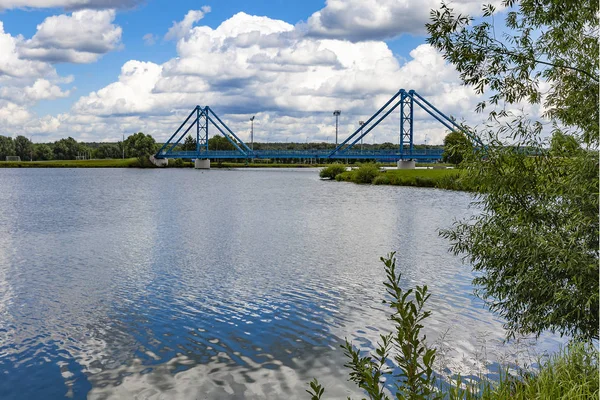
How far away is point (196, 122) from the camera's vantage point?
15200 centimetres

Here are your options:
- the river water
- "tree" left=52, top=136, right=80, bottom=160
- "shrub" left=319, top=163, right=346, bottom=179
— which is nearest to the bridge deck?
"shrub" left=319, top=163, right=346, bottom=179

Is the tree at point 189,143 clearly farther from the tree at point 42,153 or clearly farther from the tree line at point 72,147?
the tree at point 42,153

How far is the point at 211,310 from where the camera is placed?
13938 millimetres

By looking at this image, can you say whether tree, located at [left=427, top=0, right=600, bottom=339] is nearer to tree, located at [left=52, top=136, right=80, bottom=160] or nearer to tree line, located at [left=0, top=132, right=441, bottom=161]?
tree line, located at [left=0, top=132, right=441, bottom=161]

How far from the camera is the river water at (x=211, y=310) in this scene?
9922 millimetres

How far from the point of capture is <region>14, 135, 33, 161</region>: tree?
182 m

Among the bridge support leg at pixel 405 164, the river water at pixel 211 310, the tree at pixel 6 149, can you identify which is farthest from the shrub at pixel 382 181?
the tree at pixel 6 149

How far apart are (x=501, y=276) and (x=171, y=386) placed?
587 centimetres

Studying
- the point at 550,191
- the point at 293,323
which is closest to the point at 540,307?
the point at 550,191

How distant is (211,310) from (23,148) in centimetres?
18987

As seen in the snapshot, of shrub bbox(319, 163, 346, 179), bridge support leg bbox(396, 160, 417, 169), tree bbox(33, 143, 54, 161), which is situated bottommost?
shrub bbox(319, 163, 346, 179)

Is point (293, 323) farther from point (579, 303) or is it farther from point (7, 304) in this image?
point (7, 304)

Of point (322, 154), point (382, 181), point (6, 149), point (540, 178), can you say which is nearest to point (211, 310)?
point (540, 178)

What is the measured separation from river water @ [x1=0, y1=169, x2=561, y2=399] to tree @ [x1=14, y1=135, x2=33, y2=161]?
170m
